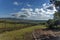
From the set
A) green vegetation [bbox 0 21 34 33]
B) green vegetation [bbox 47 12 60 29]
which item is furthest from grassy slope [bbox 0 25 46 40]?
green vegetation [bbox 47 12 60 29]

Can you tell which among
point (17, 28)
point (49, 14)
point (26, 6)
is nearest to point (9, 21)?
point (17, 28)

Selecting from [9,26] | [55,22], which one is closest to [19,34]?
[9,26]

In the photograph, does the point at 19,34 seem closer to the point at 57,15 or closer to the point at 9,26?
the point at 9,26

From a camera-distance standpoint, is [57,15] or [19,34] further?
[57,15]

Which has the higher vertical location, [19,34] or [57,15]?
[57,15]

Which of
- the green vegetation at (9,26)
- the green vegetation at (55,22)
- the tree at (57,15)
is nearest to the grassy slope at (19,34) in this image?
the green vegetation at (9,26)

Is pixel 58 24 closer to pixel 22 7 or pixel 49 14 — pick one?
pixel 49 14

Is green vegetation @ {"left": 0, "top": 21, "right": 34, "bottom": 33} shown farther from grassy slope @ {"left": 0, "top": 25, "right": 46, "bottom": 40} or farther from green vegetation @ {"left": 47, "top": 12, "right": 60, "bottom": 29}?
green vegetation @ {"left": 47, "top": 12, "right": 60, "bottom": 29}

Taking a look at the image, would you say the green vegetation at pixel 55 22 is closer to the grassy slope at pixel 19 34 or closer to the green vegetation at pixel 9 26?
the grassy slope at pixel 19 34

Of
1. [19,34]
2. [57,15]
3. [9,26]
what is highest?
[57,15]

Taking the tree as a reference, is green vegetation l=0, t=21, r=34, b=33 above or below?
below

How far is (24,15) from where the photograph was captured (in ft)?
7.70

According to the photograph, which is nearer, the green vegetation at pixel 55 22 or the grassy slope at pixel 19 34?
the grassy slope at pixel 19 34

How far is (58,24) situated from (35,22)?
362 mm
